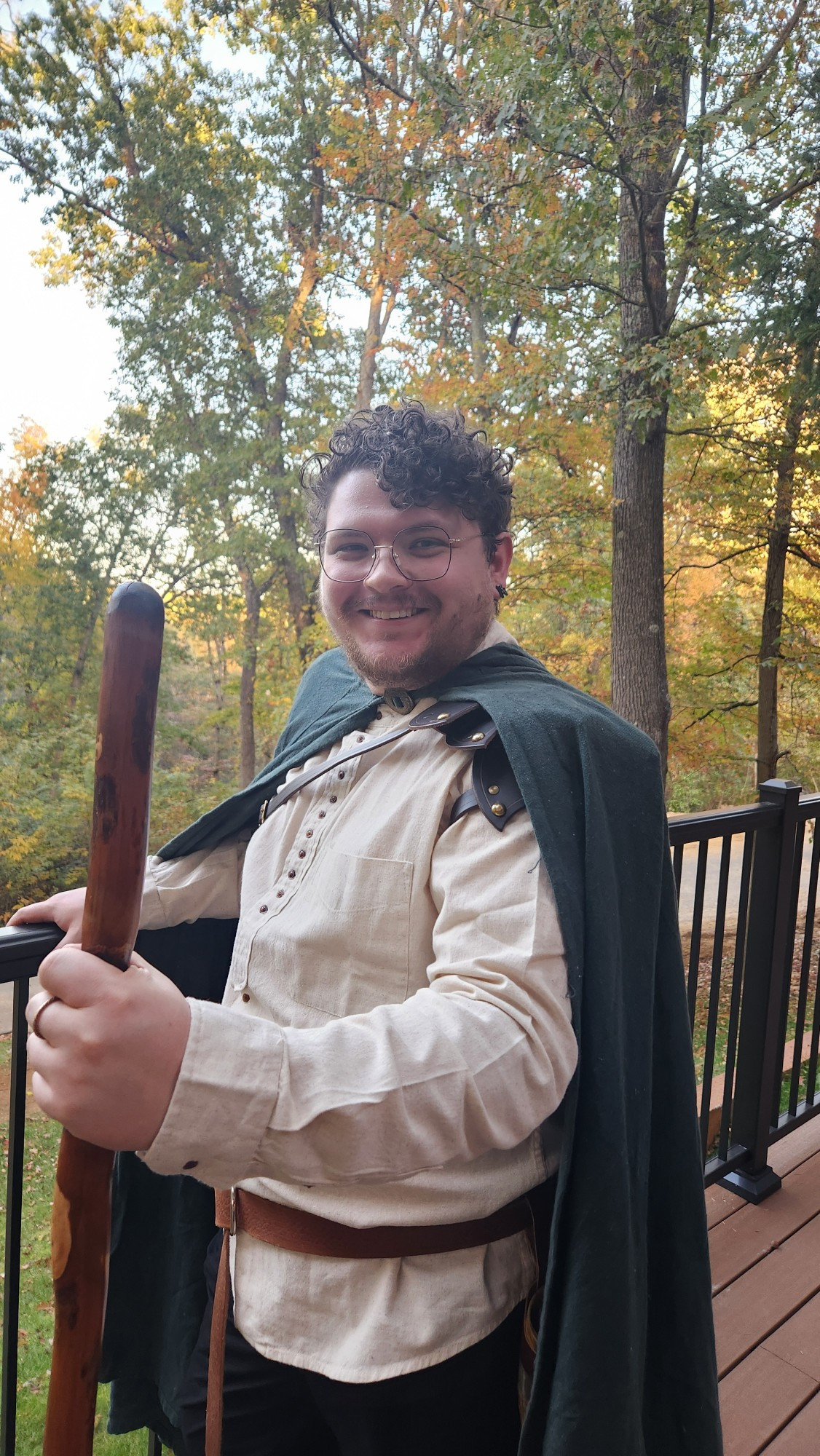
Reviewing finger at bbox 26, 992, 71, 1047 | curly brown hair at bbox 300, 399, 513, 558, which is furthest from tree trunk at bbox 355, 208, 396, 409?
finger at bbox 26, 992, 71, 1047

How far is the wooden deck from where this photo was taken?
1715mm

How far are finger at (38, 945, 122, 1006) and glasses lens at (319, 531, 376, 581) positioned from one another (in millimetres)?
757

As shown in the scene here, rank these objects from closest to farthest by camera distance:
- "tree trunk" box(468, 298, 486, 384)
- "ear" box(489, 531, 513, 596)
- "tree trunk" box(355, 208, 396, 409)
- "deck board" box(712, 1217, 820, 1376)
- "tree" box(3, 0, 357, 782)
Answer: "ear" box(489, 531, 513, 596)
"deck board" box(712, 1217, 820, 1376)
"tree trunk" box(468, 298, 486, 384)
"tree trunk" box(355, 208, 396, 409)
"tree" box(3, 0, 357, 782)

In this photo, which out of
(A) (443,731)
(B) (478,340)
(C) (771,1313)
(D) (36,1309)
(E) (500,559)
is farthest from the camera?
(B) (478,340)

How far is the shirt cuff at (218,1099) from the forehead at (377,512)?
77 cm

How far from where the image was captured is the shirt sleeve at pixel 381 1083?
69cm

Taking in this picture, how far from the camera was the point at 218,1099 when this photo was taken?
678 mm

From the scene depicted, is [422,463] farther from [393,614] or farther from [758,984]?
[758,984]

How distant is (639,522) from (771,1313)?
15.1 feet

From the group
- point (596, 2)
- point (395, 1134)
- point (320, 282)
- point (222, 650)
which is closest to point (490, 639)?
point (395, 1134)

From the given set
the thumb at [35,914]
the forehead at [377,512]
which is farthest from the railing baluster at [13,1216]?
the forehead at [377,512]

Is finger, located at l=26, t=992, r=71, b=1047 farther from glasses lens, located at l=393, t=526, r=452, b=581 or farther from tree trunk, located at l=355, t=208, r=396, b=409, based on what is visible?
tree trunk, located at l=355, t=208, r=396, b=409

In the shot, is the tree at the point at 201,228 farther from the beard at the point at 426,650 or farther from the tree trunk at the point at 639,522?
the beard at the point at 426,650

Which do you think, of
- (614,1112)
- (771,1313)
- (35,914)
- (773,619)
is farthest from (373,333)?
(614,1112)
